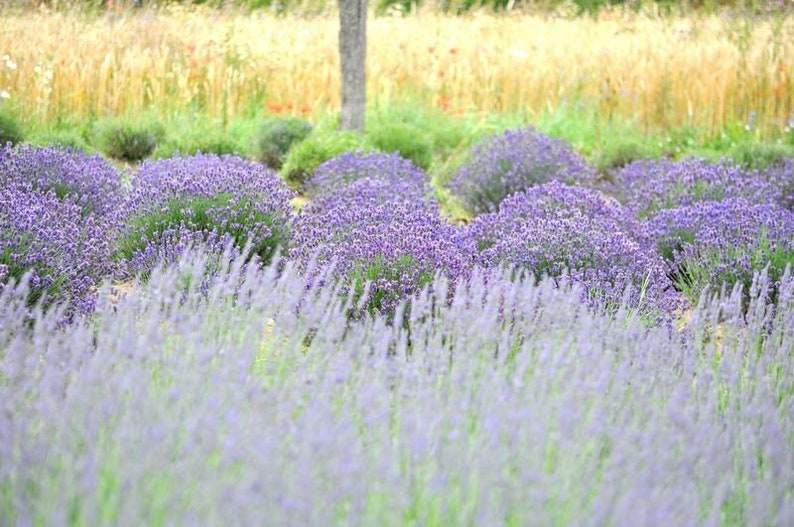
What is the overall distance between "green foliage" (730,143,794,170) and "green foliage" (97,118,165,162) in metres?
4.73

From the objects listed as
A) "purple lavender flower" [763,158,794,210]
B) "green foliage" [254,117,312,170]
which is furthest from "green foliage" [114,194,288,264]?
"purple lavender flower" [763,158,794,210]

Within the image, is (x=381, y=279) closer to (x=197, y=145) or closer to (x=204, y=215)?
(x=204, y=215)

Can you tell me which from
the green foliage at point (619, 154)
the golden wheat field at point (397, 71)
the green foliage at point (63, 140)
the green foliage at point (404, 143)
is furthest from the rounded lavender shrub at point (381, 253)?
the golden wheat field at point (397, 71)

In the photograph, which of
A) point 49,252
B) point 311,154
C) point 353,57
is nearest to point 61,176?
point 49,252

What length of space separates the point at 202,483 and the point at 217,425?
23cm

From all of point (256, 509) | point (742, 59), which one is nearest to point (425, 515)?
point (256, 509)

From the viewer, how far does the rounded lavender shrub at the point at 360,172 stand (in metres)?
5.75

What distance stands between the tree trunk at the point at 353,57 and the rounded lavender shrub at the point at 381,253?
3528 mm

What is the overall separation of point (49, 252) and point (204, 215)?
102cm

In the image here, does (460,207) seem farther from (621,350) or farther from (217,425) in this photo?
(217,425)

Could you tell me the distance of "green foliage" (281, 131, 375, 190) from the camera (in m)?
6.84

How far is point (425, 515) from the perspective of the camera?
66.5 inches

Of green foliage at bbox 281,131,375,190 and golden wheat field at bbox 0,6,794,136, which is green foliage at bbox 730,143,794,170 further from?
green foliage at bbox 281,131,375,190

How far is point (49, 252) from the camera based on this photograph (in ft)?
11.3
